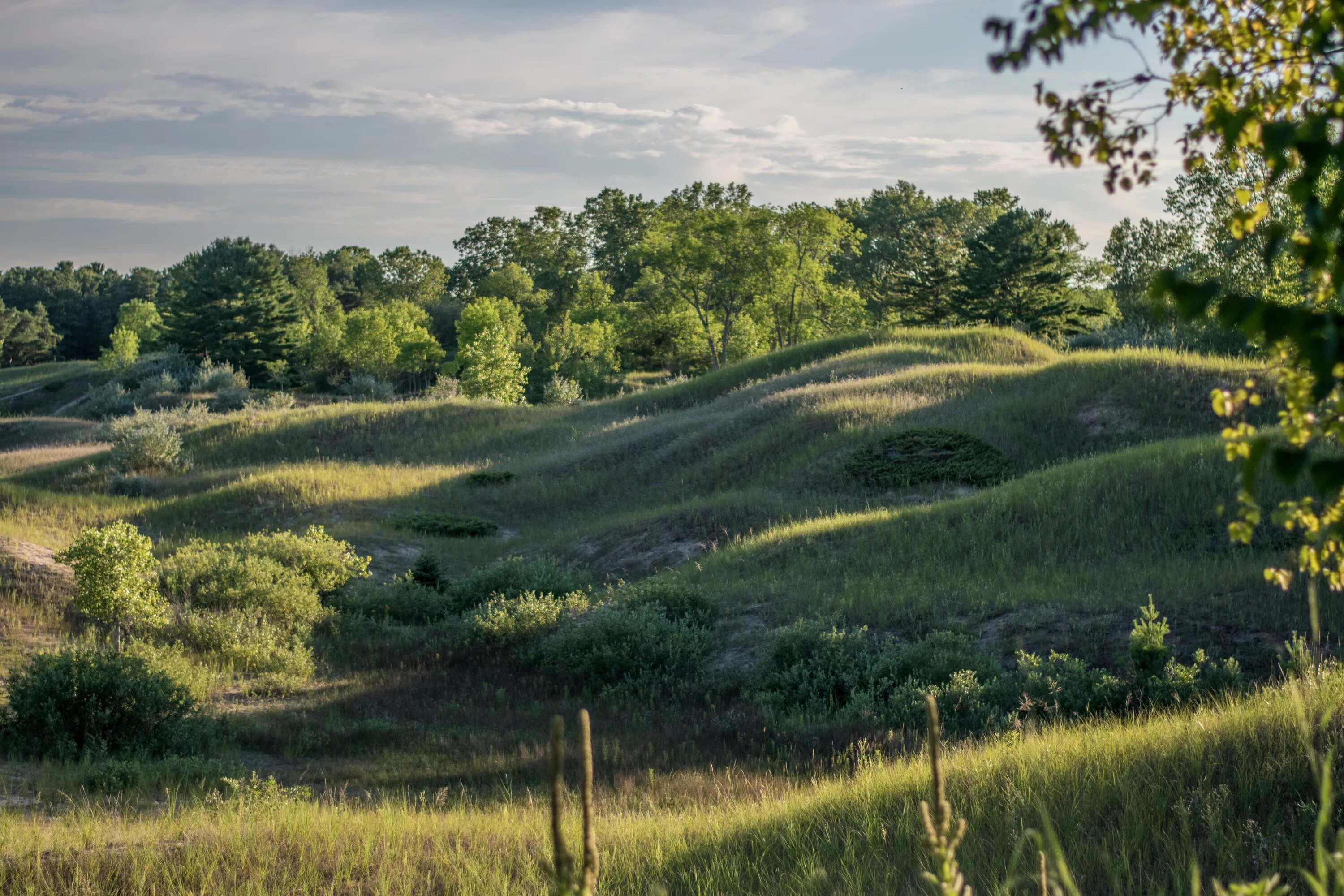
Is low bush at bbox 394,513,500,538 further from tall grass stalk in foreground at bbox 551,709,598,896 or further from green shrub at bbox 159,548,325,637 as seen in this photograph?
tall grass stalk in foreground at bbox 551,709,598,896

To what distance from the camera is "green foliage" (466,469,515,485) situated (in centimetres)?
2483

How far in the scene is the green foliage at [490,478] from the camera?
24828 mm

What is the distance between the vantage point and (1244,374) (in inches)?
831

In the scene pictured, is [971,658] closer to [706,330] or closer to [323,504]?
[323,504]

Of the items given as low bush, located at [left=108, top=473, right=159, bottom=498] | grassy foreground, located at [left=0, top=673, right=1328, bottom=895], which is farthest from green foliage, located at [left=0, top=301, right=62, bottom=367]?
grassy foreground, located at [left=0, top=673, right=1328, bottom=895]

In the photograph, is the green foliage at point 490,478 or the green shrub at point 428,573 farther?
the green foliage at point 490,478

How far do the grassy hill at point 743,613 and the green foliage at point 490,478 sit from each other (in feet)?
1.12

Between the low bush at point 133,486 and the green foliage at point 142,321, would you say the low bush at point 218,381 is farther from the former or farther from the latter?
the green foliage at point 142,321

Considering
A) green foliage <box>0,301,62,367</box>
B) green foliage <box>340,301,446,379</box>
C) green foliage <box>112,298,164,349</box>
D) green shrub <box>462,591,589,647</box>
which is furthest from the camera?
green foliage <box>0,301,62,367</box>

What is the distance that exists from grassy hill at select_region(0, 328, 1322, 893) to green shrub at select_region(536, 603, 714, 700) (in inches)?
13.7

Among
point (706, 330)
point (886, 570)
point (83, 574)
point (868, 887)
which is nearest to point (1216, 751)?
point (868, 887)

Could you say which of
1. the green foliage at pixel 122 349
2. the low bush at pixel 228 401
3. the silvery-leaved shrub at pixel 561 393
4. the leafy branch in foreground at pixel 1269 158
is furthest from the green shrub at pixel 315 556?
the green foliage at pixel 122 349

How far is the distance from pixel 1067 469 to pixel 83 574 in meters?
14.7

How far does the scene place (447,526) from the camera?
69.6 ft
